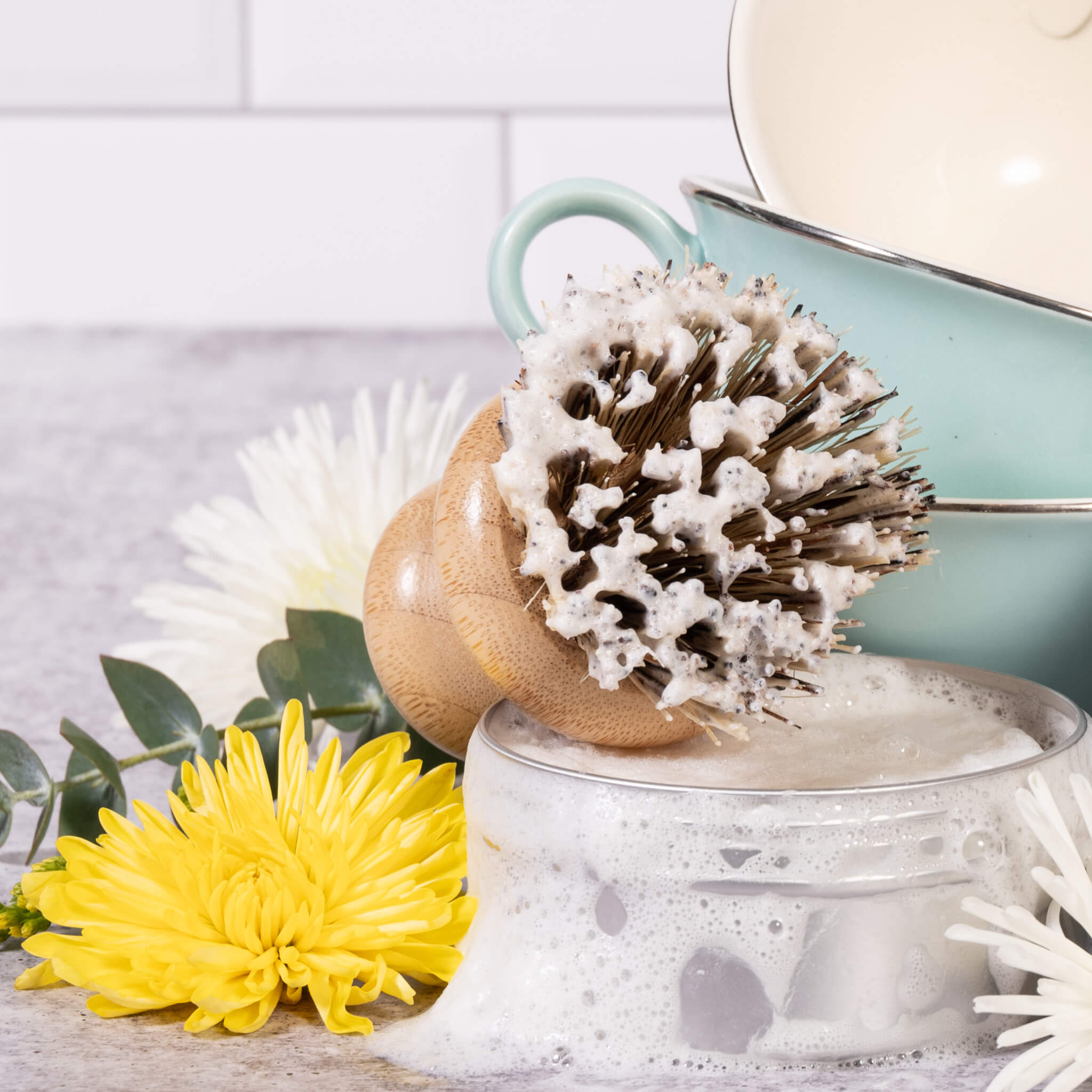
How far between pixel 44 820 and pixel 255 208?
49cm

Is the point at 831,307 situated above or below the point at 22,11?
below

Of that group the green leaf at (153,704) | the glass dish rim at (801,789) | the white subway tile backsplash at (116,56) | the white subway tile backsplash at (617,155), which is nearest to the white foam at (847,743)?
the glass dish rim at (801,789)

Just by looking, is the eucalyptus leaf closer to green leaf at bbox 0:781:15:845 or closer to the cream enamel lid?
green leaf at bbox 0:781:15:845

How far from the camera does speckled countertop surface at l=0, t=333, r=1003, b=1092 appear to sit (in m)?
0.57

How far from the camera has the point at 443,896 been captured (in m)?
0.29

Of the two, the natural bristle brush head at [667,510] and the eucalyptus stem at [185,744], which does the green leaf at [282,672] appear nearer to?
the eucalyptus stem at [185,744]

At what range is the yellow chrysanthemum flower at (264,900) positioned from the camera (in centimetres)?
27

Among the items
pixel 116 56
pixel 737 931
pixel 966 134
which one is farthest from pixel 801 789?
pixel 116 56

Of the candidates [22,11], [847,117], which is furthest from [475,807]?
[22,11]

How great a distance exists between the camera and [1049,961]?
0.80ft

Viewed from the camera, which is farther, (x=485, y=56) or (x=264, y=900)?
(x=485, y=56)

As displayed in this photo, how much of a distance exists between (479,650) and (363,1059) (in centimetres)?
8

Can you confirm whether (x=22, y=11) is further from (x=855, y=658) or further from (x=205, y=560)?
(x=855, y=658)

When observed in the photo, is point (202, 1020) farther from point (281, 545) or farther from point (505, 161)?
point (505, 161)
